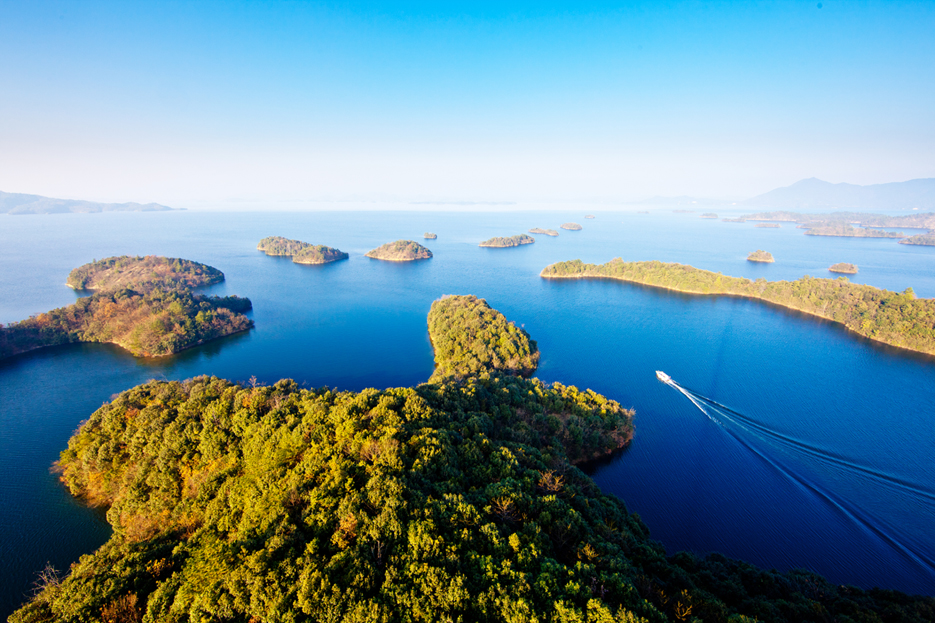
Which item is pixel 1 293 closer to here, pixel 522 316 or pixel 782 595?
pixel 522 316

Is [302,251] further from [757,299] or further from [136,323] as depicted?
[757,299]

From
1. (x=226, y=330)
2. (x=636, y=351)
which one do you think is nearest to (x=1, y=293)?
(x=226, y=330)

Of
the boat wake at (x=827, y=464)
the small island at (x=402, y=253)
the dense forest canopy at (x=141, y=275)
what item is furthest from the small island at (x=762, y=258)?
the dense forest canopy at (x=141, y=275)

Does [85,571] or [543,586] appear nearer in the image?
[543,586]

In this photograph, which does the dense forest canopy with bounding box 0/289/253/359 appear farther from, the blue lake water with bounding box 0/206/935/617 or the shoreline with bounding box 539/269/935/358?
the shoreline with bounding box 539/269/935/358

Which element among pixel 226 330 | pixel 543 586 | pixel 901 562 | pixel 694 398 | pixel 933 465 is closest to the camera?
pixel 543 586

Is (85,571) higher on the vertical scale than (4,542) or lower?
higher

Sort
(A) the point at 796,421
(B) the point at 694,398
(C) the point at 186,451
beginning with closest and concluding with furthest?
(C) the point at 186,451, (A) the point at 796,421, (B) the point at 694,398
